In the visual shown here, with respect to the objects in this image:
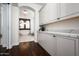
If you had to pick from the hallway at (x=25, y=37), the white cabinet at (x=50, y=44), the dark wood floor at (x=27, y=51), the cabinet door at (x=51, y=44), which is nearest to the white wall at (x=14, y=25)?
the dark wood floor at (x=27, y=51)

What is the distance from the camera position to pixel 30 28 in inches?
375

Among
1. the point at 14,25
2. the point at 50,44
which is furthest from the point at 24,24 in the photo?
the point at 50,44

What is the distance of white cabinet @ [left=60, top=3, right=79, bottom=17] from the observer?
138cm

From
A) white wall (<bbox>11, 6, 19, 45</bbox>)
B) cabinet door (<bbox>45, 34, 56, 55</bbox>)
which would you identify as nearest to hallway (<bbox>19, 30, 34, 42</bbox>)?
white wall (<bbox>11, 6, 19, 45</bbox>)

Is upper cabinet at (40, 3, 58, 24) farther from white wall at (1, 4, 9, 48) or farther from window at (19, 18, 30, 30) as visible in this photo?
window at (19, 18, 30, 30)

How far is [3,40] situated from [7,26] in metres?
0.55

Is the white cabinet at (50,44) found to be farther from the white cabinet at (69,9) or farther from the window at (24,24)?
the window at (24,24)

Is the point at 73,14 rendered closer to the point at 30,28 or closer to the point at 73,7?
the point at 73,7

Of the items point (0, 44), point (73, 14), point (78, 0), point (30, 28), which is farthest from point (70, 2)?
point (30, 28)

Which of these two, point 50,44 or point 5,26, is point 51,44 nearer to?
point 50,44

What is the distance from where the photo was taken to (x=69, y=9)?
5.11 feet

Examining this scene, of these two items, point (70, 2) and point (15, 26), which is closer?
point (70, 2)

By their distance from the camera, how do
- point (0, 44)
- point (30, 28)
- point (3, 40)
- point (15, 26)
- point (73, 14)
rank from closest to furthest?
1. point (73, 14)
2. point (0, 44)
3. point (3, 40)
4. point (15, 26)
5. point (30, 28)

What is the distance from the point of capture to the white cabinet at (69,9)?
1380 millimetres
